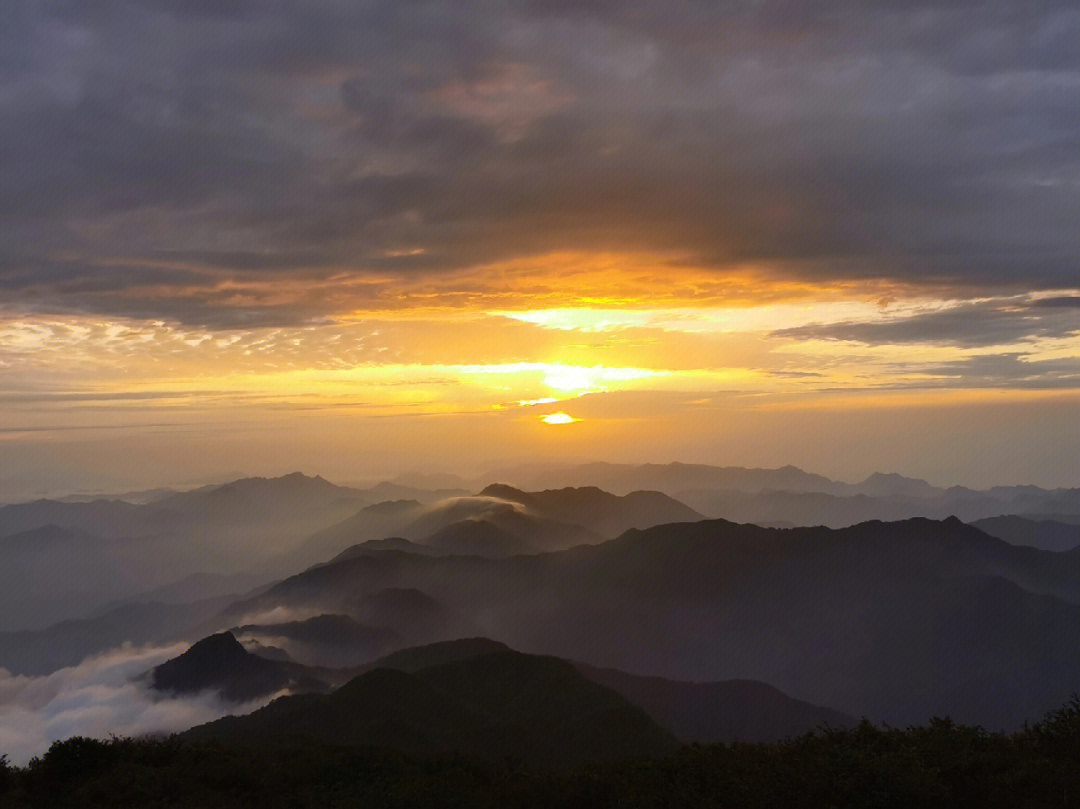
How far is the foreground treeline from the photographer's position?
2830 centimetres

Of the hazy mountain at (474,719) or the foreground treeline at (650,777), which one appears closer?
the foreground treeline at (650,777)

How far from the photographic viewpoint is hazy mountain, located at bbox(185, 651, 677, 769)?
467 ft

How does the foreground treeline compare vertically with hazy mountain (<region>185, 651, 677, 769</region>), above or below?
above

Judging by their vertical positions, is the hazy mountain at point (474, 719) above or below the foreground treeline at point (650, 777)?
below

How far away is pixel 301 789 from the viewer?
34969 mm

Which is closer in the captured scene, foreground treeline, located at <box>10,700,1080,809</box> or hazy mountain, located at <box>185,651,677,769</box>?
foreground treeline, located at <box>10,700,1080,809</box>

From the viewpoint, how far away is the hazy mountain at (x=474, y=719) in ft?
467

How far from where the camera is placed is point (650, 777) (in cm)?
3238

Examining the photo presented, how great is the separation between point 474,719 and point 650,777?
138 meters

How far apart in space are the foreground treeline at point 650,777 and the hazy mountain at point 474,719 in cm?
10291

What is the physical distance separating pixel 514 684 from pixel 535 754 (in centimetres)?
5650

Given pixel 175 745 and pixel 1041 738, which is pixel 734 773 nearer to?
pixel 1041 738

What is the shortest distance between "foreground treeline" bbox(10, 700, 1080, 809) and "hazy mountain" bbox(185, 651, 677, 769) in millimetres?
102912

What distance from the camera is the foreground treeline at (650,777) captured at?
92.8 feet
